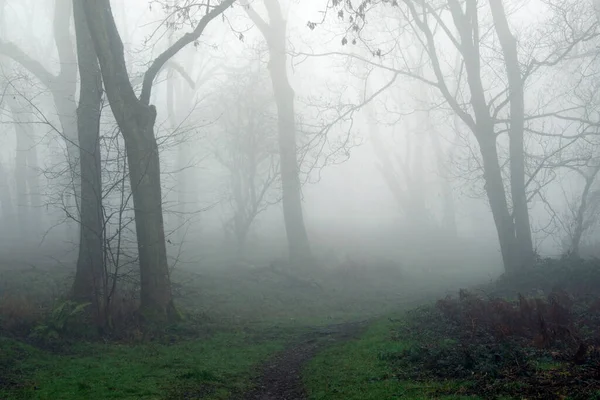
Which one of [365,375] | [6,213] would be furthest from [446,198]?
[365,375]

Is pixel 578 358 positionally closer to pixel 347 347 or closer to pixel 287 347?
pixel 347 347

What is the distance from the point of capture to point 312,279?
995 inches

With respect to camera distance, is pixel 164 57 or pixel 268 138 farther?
pixel 268 138

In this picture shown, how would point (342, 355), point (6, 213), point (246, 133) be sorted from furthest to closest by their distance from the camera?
point (6, 213) < point (246, 133) < point (342, 355)

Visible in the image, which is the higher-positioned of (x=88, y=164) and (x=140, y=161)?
(x=88, y=164)

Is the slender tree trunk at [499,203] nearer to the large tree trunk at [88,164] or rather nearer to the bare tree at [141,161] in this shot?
the bare tree at [141,161]

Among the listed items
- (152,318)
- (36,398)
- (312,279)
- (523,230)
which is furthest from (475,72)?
(36,398)

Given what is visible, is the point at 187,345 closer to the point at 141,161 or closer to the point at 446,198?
the point at 141,161

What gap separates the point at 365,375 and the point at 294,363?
2833 millimetres

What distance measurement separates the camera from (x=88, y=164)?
1529 centimetres

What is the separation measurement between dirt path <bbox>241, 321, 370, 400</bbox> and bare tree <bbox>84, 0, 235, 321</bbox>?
3.42 metres

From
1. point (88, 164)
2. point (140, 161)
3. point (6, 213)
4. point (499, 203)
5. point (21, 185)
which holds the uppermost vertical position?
point (21, 185)

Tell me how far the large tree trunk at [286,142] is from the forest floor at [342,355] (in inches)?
387

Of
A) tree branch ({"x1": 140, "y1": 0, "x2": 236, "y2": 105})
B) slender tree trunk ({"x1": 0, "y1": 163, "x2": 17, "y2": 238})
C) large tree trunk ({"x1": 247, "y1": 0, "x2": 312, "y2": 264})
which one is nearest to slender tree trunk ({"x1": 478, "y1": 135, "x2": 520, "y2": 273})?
large tree trunk ({"x1": 247, "y1": 0, "x2": 312, "y2": 264})
